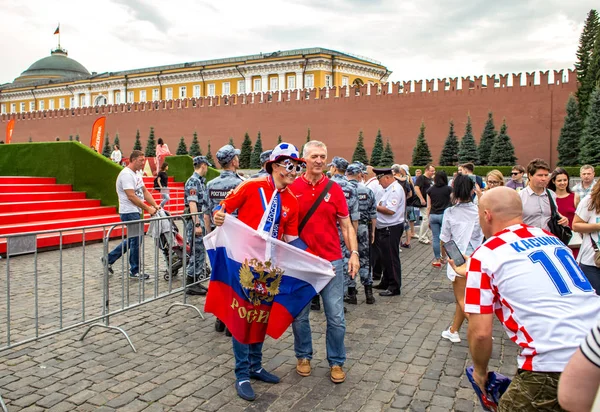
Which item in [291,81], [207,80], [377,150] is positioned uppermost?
[207,80]

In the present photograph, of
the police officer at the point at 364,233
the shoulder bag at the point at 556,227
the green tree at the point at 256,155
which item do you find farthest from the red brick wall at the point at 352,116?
the shoulder bag at the point at 556,227

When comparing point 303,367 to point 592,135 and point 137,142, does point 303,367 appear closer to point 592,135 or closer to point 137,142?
point 592,135

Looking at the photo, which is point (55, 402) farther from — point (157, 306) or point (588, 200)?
point (588, 200)

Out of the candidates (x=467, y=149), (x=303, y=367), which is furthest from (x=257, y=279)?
(x=467, y=149)

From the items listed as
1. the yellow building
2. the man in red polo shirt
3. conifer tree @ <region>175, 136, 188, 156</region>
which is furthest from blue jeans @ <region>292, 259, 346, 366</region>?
the yellow building

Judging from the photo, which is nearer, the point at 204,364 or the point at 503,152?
the point at 204,364

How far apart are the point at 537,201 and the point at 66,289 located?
6101 mm

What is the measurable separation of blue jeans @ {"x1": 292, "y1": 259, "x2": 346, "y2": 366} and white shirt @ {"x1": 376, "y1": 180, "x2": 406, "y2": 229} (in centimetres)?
300

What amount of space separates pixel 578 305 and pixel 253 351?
8.39 ft

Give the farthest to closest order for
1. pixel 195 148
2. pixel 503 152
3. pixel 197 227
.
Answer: pixel 195 148 → pixel 503 152 → pixel 197 227

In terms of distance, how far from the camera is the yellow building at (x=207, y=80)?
4825cm

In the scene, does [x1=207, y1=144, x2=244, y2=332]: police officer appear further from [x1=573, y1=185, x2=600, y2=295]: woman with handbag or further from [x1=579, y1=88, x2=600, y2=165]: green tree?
[x1=579, y1=88, x2=600, y2=165]: green tree

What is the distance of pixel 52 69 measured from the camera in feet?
240

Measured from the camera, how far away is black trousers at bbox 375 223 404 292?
6.78m
